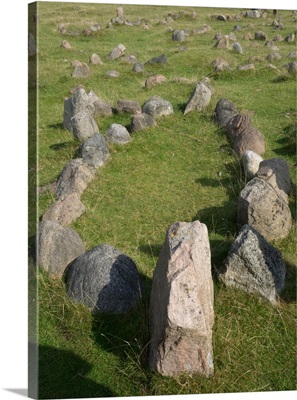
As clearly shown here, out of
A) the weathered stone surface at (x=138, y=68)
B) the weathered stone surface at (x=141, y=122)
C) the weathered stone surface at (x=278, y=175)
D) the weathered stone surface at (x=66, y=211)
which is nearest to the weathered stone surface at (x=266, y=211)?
the weathered stone surface at (x=278, y=175)

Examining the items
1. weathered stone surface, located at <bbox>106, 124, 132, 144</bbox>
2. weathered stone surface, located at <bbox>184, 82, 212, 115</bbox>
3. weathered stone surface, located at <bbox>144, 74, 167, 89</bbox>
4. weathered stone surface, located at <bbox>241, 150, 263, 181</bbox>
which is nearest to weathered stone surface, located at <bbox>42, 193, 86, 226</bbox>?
weathered stone surface, located at <bbox>241, 150, 263, 181</bbox>

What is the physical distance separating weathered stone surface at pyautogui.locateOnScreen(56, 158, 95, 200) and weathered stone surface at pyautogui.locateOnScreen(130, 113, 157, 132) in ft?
8.29

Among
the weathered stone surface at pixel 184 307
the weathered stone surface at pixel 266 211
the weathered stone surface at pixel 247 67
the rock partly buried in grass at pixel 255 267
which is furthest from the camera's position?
the weathered stone surface at pixel 247 67

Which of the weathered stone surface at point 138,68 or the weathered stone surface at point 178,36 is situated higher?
the weathered stone surface at point 138,68

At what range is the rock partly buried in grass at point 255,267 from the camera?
621cm

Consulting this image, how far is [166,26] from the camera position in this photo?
28.1m

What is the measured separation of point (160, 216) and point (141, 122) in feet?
14.9

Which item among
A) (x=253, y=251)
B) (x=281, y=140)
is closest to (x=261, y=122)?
(x=281, y=140)

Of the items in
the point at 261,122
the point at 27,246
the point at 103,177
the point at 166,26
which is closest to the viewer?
the point at 27,246

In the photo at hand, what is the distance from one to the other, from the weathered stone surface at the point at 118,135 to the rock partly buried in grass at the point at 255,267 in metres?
5.54

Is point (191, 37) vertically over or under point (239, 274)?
under

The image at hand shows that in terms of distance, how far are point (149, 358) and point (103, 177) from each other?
199 inches

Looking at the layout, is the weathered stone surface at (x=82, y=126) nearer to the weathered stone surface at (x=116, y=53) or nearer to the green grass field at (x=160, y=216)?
the green grass field at (x=160, y=216)

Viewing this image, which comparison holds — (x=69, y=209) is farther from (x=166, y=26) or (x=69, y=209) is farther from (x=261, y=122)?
(x=166, y=26)
